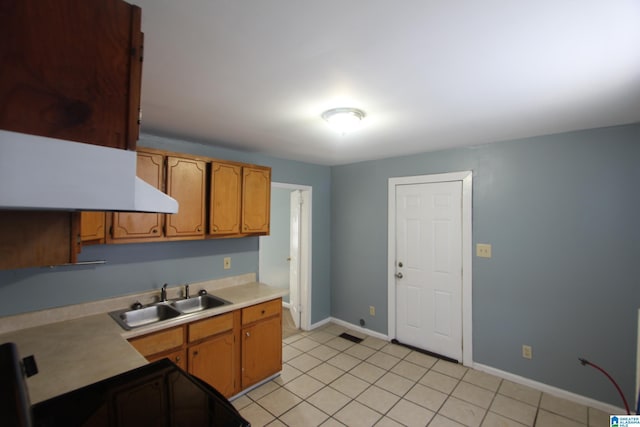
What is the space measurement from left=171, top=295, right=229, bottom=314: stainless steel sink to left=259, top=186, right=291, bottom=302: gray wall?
2.13 metres

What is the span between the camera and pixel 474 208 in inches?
120

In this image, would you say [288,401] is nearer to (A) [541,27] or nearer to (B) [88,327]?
(B) [88,327]

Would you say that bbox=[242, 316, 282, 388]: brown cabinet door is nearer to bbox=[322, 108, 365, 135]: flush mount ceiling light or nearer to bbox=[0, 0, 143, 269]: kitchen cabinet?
bbox=[322, 108, 365, 135]: flush mount ceiling light

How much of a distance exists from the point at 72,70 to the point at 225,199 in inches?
86.5

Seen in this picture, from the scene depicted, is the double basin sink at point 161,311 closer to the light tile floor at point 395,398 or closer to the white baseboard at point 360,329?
the light tile floor at point 395,398

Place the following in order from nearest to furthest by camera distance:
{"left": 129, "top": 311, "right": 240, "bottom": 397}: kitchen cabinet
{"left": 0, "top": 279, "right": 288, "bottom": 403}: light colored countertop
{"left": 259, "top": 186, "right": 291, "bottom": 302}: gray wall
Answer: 1. {"left": 0, "top": 279, "right": 288, "bottom": 403}: light colored countertop
2. {"left": 129, "top": 311, "right": 240, "bottom": 397}: kitchen cabinet
3. {"left": 259, "top": 186, "right": 291, "bottom": 302}: gray wall

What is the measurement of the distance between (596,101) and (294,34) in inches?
79.0

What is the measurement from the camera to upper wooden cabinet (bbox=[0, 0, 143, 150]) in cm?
53

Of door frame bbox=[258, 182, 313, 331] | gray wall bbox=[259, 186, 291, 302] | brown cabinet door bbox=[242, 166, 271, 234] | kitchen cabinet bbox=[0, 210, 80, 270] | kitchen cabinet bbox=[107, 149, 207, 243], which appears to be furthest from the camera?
gray wall bbox=[259, 186, 291, 302]

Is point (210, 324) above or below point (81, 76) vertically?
below

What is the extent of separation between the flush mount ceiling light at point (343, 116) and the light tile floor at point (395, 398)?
91.2 inches

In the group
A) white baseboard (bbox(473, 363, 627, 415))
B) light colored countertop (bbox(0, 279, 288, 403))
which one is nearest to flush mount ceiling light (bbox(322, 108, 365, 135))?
light colored countertop (bbox(0, 279, 288, 403))

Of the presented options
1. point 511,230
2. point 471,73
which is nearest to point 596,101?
point 471,73

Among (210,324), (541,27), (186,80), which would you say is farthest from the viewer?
(210,324)
